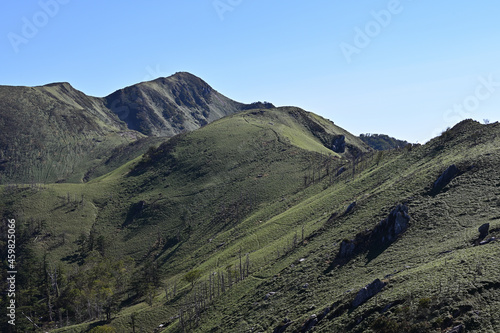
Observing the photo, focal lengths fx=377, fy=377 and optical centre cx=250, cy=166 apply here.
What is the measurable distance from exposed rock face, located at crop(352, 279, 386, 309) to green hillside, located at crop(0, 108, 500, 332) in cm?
16

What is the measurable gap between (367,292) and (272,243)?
56563 mm

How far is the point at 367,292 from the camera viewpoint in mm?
49719

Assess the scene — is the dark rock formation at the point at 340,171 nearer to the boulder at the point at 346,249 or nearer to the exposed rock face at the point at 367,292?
the boulder at the point at 346,249

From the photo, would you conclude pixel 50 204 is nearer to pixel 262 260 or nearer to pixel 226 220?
pixel 226 220

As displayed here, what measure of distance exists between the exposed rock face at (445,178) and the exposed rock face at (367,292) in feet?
129

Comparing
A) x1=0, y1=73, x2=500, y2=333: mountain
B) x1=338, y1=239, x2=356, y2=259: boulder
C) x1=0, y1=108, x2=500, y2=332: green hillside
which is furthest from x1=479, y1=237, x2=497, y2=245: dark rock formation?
x1=338, y1=239, x2=356, y2=259: boulder

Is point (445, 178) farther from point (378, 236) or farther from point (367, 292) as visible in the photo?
point (367, 292)

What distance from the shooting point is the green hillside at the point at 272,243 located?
48.3 metres

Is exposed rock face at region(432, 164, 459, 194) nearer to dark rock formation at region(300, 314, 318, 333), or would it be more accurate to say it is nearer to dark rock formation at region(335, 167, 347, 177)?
dark rock formation at region(300, 314, 318, 333)

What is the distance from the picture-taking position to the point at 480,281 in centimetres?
4100

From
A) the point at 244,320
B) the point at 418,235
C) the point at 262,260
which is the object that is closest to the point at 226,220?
the point at 262,260

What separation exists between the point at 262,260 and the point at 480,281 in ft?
191

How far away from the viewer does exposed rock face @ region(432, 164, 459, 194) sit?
8134 cm

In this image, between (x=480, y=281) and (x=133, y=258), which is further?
(x=133, y=258)
